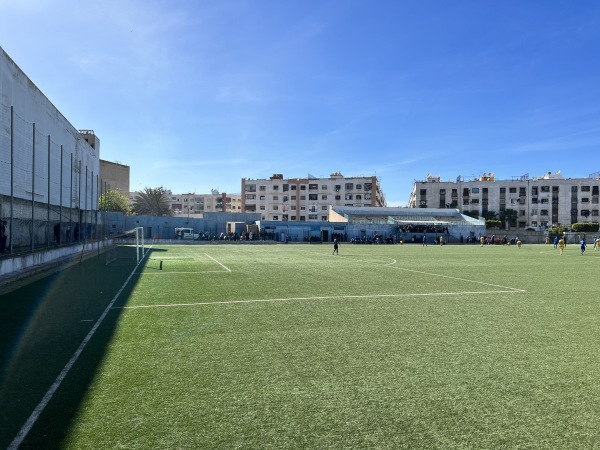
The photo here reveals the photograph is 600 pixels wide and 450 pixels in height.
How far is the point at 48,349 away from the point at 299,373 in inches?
176

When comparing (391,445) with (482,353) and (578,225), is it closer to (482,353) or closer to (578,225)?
(482,353)

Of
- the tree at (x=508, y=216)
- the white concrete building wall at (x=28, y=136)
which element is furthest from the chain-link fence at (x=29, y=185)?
the tree at (x=508, y=216)

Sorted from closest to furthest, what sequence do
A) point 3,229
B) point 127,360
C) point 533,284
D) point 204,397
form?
point 204,397 → point 127,360 → point 533,284 → point 3,229

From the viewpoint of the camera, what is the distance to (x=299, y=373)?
6.12m

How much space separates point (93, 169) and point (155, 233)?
844 inches

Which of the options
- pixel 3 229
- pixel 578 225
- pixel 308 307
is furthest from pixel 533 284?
pixel 578 225

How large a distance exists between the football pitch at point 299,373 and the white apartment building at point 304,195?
9878cm

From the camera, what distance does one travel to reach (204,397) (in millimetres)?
5223

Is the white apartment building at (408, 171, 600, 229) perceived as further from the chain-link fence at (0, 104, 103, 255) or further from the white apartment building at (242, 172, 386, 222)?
the chain-link fence at (0, 104, 103, 255)

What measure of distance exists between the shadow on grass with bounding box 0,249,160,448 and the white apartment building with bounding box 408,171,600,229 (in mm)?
98763

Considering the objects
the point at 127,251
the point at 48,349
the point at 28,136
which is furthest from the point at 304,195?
the point at 48,349

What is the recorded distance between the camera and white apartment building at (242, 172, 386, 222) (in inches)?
4407

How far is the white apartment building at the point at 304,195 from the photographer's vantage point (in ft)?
367

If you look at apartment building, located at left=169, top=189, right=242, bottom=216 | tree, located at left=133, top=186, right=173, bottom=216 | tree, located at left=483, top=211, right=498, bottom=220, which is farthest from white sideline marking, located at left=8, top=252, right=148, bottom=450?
apartment building, located at left=169, top=189, right=242, bottom=216
